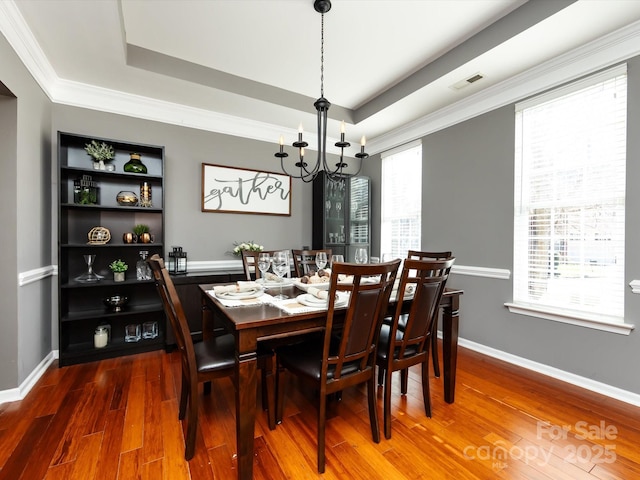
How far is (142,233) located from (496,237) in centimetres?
359

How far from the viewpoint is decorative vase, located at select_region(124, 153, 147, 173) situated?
2.99m

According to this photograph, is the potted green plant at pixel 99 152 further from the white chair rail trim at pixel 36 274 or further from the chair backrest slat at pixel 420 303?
the chair backrest slat at pixel 420 303

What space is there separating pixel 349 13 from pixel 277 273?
2001 millimetres

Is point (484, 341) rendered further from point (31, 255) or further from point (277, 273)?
point (31, 255)

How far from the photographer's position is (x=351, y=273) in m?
1.37

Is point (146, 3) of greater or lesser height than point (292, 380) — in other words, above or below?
above

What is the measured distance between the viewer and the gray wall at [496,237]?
83.9 inches

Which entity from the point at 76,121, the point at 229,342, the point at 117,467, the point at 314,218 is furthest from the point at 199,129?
the point at 117,467

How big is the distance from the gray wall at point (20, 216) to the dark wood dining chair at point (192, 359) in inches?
54.9

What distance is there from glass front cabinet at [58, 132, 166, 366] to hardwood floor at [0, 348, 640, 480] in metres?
0.59

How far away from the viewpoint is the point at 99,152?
2.85 m

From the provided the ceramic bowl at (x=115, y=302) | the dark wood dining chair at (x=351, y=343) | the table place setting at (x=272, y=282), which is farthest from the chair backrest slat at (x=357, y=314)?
the ceramic bowl at (x=115, y=302)

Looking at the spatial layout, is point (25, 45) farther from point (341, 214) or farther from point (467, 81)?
point (467, 81)

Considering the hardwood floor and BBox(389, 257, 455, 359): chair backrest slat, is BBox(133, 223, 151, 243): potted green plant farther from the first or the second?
BBox(389, 257, 455, 359): chair backrest slat
